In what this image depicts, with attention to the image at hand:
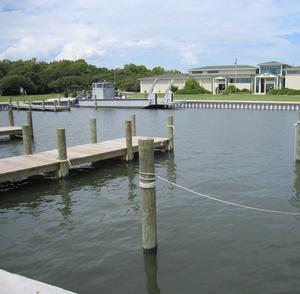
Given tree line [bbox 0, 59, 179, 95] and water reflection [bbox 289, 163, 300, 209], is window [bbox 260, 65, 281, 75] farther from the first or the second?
water reflection [bbox 289, 163, 300, 209]

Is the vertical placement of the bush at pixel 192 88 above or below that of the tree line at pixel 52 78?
below

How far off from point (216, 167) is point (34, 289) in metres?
11.9

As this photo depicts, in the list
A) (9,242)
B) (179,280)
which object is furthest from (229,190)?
(9,242)

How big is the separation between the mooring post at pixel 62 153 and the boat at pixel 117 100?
131 ft

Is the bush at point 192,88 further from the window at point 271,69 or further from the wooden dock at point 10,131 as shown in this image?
the wooden dock at point 10,131

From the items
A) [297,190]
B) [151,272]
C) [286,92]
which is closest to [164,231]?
[151,272]

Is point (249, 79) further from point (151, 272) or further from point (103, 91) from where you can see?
point (151, 272)

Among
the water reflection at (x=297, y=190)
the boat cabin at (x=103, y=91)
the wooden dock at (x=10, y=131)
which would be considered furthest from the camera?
the boat cabin at (x=103, y=91)

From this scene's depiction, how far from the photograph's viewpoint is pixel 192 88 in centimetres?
8375

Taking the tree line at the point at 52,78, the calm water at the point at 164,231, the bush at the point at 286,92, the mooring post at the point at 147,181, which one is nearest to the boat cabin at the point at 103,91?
the tree line at the point at 52,78

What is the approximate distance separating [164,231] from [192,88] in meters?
76.5

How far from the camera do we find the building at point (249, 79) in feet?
261

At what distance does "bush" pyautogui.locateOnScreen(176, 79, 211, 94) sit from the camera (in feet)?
266

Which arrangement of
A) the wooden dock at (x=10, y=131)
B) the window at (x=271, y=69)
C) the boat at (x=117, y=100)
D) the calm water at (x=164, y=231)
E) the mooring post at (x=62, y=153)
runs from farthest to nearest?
the window at (x=271, y=69)
the boat at (x=117, y=100)
the wooden dock at (x=10, y=131)
the mooring post at (x=62, y=153)
the calm water at (x=164, y=231)
